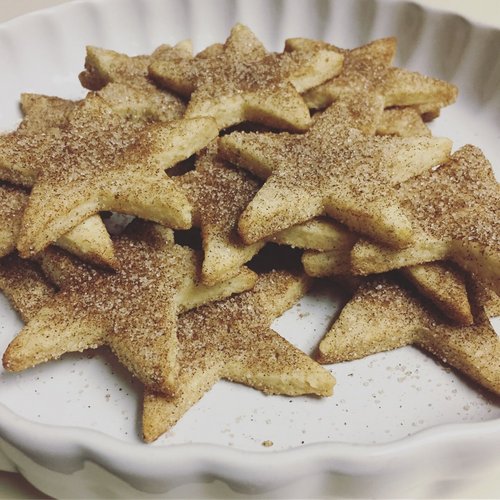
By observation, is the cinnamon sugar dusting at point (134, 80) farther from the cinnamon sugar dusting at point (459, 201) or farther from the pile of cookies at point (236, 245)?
the cinnamon sugar dusting at point (459, 201)

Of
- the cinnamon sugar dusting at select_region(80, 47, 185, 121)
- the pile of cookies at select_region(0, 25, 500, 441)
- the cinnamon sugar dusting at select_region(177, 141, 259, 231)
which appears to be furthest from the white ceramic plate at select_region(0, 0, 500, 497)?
the cinnamon sugar dusting at select_region(80, 47, 185, 121)

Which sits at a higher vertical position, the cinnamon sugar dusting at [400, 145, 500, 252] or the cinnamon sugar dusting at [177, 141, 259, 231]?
the cinnamon sugar dusting at [400, 145, 500, 252]

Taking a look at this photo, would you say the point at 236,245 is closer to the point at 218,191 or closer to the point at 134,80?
the point at 218,191

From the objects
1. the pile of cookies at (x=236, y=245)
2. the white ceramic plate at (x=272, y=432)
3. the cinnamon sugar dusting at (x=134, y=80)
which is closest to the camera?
the white ceramic plate at (x=272, y=432)

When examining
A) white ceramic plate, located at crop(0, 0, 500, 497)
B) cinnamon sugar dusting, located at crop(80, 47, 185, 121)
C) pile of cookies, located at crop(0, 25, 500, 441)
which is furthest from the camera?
cinnamon sugar dusting, located at crop(80, 47, 185, 121)

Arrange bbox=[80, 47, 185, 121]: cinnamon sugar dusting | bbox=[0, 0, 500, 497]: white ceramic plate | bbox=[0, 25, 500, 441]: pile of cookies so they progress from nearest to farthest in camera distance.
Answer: bbox=[0, 0, 500, 497]: white ceramic plate → bbox=[0, 25, 500, 441]: pile of cookies → bbox=[80, 47, 185, 121]: cinnamon sugar dusting

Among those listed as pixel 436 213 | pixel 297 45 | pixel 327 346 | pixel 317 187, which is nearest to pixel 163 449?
pixel 327 346

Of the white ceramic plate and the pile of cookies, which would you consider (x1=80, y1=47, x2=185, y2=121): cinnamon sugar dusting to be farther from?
the white ceramic plate

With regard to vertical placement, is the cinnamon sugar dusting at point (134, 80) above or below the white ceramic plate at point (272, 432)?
above

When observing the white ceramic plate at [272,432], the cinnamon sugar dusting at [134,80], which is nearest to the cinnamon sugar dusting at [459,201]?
the white ceramic plate at [272,432]

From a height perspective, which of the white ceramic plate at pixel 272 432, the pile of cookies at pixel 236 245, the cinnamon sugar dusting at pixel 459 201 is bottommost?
the white ceramic plate at pixel 272 432
